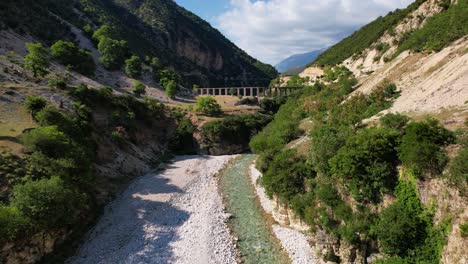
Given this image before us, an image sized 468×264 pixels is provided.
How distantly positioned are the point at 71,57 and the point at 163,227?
50721 millimetres

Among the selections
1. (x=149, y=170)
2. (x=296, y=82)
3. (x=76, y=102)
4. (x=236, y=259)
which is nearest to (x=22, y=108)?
(x=76, y=102)

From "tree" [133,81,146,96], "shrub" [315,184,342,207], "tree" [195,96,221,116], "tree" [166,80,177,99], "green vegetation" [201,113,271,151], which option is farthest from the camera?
"tree" [166,80,177,99]

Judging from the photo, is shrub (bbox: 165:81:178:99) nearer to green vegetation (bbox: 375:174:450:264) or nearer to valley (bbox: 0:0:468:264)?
valley (bbox: 0:0:468:264)

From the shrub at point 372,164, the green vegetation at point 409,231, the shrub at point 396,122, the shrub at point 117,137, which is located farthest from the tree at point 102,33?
the green vegetation at point 409,231

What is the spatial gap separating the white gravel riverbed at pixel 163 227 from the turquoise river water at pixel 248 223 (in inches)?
36.8

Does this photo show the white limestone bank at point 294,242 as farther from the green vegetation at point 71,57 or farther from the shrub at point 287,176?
the green vegetation at point 71,57

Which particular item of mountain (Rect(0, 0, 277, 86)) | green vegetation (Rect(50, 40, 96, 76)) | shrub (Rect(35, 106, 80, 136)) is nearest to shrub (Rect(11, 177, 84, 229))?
shrub (Rect(35, 106, 80, 136))

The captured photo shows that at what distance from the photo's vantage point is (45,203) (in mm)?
18656

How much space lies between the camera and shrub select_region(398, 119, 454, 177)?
1468 cm

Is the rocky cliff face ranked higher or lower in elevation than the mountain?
lower

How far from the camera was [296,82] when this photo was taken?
98.7 meters

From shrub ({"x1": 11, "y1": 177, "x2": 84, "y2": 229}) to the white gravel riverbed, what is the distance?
10.9 ft

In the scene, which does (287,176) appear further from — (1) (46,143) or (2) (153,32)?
(2) (153,32)

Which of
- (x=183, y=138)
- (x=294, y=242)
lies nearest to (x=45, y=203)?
(x=294, y=242)
